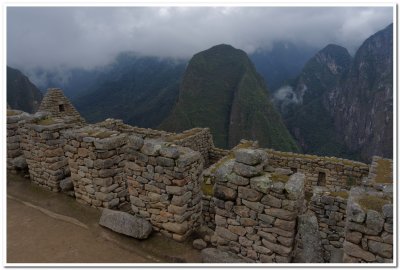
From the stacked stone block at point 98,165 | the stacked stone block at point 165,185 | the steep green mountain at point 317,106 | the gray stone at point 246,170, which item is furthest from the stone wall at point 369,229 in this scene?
the steep green mountain at point 317,106

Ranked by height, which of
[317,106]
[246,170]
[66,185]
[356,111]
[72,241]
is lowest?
[72,241]

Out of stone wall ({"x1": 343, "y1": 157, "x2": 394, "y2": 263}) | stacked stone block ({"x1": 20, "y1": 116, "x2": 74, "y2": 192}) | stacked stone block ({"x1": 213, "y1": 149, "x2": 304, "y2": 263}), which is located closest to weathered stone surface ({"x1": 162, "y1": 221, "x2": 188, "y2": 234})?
stacked stone block ({"x1": 213, "y1": 149, "x2": 304, "y2": 263})

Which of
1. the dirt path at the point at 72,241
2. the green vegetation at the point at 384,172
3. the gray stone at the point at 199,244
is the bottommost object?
the dirt path at the point at 72,241

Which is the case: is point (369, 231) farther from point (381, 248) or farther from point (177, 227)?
point (177, 227)

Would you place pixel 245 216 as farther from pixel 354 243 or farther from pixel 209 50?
pixel 209 50

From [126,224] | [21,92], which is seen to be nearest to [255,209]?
[126,224]

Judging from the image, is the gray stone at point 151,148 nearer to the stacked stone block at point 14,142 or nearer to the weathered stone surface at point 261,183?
the weathered stone surface at point 261,183

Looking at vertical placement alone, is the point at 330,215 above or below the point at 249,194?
below
